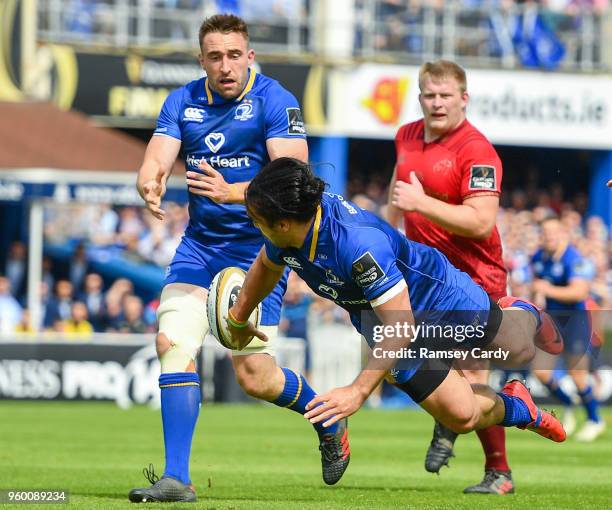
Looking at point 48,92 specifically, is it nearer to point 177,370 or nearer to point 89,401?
point 89,401

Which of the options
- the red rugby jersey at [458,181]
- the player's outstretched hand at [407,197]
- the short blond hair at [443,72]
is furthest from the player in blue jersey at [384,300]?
the short blond hair at [443,72]

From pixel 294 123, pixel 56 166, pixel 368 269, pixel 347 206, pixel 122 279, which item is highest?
pixel 56 166

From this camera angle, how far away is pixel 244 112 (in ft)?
28.6

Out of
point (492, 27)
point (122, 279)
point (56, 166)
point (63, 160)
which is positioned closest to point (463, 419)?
Answer: point (122, 279)

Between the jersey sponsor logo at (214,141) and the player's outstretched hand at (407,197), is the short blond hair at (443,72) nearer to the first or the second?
the player's outstretched hand at (407,197)

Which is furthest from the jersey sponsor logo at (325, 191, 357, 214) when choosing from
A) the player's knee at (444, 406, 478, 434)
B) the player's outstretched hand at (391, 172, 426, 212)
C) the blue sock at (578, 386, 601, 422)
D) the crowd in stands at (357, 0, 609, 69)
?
the crowd in stands at (357, 0, 609, 69)

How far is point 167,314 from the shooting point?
841cm

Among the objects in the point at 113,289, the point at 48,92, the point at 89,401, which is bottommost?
the point at 89,401

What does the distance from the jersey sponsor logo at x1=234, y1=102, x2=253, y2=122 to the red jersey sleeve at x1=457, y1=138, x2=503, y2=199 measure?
53.5 inches

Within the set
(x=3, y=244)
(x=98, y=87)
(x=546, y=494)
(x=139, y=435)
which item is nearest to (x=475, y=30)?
(x=98, y=87)

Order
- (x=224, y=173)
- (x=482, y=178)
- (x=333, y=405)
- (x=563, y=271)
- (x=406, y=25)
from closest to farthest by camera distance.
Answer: (x=333, y=405) → (x=224, y=173) → (x=482, y=178) → (x=563, y=271) → (x=406, y=25)

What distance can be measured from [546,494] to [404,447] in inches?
185

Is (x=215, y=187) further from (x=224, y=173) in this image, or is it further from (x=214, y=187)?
(x=224, y=173)

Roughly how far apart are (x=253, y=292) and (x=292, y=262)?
0.34m
